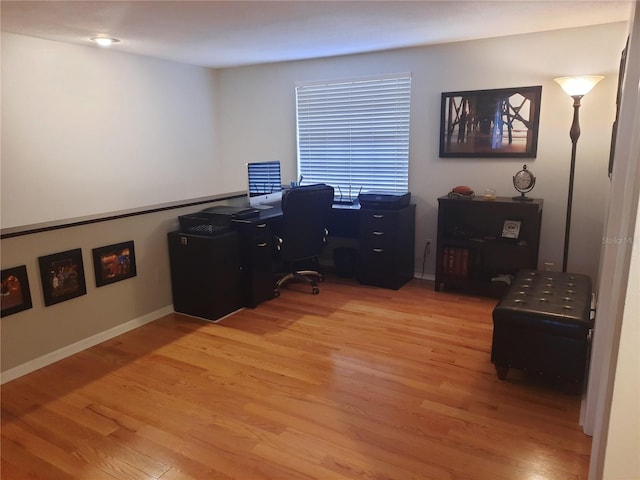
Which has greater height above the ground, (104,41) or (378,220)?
(104,41)

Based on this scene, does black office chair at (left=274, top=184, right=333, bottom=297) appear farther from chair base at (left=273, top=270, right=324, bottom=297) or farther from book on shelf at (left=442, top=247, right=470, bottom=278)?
book on shelf at (left=442, top=247, right=470, bottom=278)

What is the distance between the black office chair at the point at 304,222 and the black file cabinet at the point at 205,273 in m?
0.49

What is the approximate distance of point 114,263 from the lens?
11.0 feet

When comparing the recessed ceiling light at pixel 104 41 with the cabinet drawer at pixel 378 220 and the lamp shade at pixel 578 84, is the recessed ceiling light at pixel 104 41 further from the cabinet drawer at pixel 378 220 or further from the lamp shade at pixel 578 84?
the lamp shade at pixel 578 84

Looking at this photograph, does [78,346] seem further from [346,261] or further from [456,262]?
[456,262]

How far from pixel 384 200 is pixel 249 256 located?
1393 mm

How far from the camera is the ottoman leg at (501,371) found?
266 cm

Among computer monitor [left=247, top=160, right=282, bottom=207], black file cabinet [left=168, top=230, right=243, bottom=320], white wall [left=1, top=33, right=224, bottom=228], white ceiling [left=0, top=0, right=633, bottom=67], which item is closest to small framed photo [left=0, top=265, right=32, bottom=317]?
black file cabinet [left=168, top=230, right=243, bottom=320]

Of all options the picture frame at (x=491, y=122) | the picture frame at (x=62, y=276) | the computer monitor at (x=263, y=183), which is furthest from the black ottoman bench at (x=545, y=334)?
the picture frame at (x=62, y=276)

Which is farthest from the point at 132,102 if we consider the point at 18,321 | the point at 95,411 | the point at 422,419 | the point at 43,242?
the point at 422,419

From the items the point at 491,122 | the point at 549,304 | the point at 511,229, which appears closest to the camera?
the point at 549,304

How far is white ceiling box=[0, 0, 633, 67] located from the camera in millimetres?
2969

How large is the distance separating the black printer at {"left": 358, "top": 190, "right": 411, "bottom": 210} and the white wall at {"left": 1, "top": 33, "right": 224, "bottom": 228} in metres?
2.33

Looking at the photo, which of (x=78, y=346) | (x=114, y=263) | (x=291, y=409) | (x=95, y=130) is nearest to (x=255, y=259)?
(x=114, y=263)
